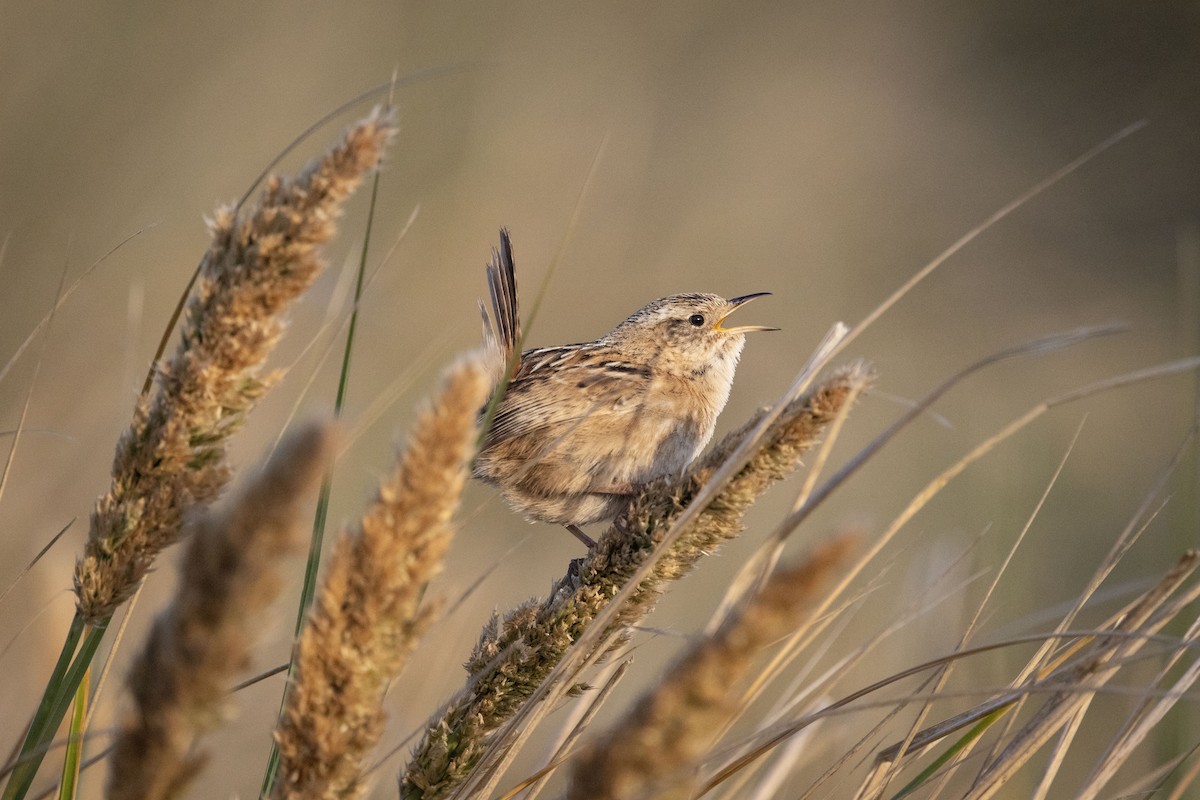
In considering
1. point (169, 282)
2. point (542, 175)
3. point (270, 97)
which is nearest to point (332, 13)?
point (270, 97)

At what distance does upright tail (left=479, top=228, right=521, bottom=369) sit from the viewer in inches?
137

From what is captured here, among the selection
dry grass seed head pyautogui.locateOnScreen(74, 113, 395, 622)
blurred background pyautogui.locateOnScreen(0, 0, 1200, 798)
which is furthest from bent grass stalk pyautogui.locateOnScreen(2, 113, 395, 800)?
blurred background pyautogui.locateOnScreen(0, 0, 1200, 798)

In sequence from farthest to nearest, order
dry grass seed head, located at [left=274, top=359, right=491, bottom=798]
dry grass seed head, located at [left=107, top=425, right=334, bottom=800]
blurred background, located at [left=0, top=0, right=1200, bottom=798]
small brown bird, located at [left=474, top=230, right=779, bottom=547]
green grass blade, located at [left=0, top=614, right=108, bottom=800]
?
blurred background, located at [left=0, top=0, right=1200, bottom=798] < small brown bird, located at [left=474, top=230, right=779, bottom=547] < green grass blade, located at [left=0, top=614, right=108, bottom=800] < dry grass seed head, located at [left=274, top=359, right=491, bottom=798] < dry grass seed head, located at [left=107, top=425, right=334, bottom=800]

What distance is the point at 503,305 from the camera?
138 inches

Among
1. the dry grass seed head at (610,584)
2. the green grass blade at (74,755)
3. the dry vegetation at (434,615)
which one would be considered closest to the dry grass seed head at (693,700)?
Result: the dry vegetation at (434,615)

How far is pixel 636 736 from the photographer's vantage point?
107cm

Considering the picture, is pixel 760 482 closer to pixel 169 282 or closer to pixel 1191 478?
pixel 1191 478

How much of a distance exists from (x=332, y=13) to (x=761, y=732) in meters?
8.15

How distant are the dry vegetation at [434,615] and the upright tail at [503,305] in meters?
1.46

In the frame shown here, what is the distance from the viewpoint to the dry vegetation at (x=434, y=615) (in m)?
1.03

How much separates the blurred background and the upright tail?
364 millimetres

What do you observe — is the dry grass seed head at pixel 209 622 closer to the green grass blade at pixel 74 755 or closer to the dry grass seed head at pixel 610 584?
the green grass blade at pixel 74 755

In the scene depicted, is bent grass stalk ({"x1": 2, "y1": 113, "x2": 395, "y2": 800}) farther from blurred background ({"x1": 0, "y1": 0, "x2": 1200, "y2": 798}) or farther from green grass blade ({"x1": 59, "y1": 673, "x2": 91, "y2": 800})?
blurred background ({"x1": 0, "y1": 0, "x2": 1200, "y2": 798})

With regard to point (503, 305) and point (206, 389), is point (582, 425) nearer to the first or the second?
point (503, 305)
